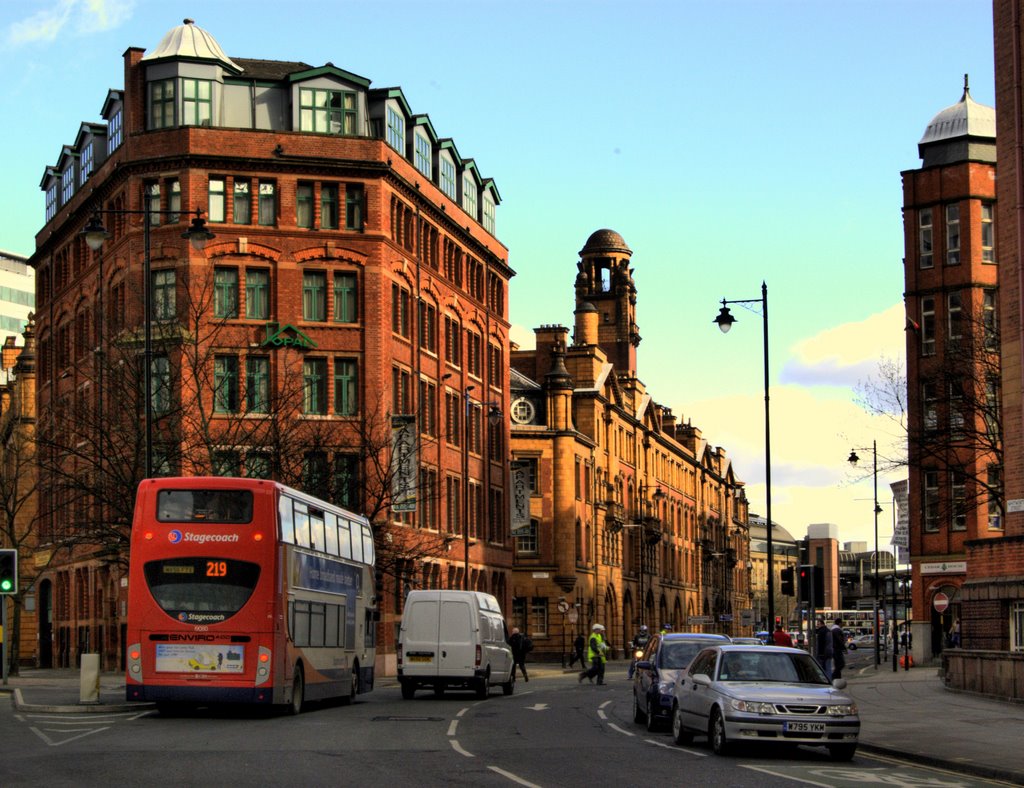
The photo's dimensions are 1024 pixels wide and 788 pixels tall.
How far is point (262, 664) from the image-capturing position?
28219 mm

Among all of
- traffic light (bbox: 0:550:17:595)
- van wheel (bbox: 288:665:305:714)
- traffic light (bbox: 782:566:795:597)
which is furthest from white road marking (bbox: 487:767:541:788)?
traffic light (bbox: 0:550:17:595)

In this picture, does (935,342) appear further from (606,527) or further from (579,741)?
(579,741)

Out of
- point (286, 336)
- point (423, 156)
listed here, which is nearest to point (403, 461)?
point (286, 336)

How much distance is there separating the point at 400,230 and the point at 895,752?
45.6m

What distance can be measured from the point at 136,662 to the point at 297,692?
10.9 feet

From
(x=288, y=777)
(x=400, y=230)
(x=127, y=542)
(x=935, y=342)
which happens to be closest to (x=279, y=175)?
(x=400, y=230)

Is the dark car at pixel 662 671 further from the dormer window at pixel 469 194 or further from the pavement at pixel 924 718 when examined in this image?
the dormer window at pixel 469 194

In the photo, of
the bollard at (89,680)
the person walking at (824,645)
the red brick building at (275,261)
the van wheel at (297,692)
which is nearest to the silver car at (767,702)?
the van wheel at (297,692)

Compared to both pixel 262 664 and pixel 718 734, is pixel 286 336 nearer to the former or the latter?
pixel 262 664

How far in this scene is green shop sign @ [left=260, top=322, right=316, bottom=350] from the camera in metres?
60.1

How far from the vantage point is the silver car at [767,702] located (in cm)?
2078

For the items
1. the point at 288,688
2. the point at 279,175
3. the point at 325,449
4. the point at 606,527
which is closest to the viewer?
the point at 288,688

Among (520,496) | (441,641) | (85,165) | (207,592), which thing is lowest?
(441,641)

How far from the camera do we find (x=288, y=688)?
29406mm
